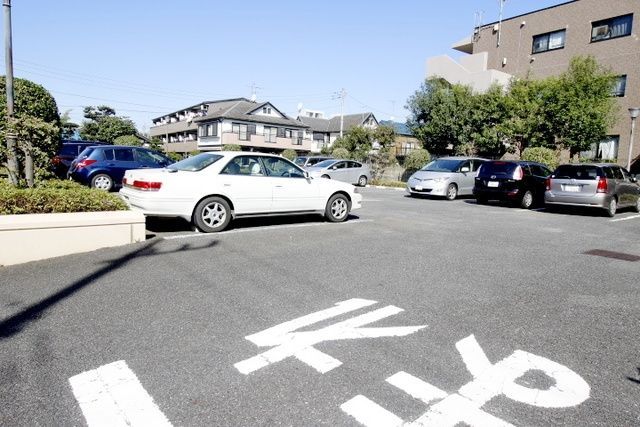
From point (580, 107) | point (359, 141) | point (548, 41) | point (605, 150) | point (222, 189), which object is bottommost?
point (222, 189)

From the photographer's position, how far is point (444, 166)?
16719 mm

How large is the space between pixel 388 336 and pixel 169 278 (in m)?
2.79

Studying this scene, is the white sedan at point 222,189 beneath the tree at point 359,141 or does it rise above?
beneath

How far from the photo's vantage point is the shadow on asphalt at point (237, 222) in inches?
312

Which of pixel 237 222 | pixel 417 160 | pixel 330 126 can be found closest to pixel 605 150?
pixel 417 160

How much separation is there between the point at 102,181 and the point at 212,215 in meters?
7.16

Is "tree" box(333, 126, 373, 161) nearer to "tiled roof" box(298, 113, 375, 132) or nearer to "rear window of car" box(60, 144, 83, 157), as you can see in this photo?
"tiled roof" box(298, 113, 375, 132)

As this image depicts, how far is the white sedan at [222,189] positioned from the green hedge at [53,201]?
62 cm

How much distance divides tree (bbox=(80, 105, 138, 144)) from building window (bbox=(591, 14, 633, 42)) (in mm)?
58408

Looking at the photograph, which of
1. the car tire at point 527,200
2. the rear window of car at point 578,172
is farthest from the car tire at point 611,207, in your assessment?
the car tire at point 527,200

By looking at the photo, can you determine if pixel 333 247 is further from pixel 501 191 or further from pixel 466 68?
pixel 466 68

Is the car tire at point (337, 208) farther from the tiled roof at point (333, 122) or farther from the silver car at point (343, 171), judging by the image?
the tiled roof at point (333, 122)

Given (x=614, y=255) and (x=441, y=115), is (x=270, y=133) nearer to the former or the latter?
(x=441, y=115)

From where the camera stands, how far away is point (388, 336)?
3.53 meters
